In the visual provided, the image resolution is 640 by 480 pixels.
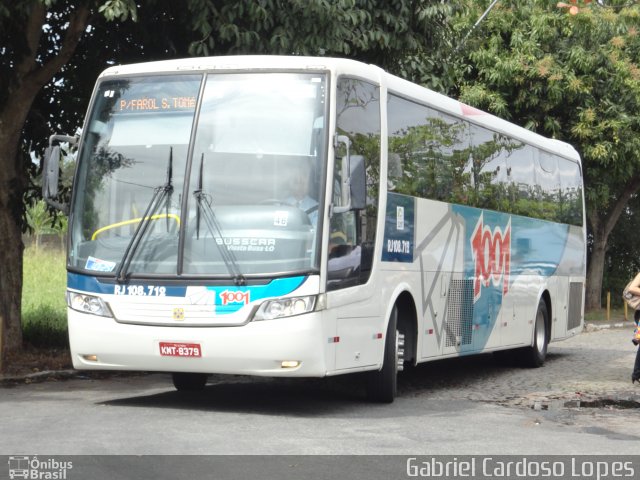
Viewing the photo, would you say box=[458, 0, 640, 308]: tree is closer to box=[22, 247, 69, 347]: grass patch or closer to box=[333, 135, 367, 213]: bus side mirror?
box=[22, 247, 69, 347]: grass patch

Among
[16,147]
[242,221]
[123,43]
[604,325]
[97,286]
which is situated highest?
[123,43]

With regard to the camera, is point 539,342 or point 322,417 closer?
point 322,417

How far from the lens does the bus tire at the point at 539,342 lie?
62.7 feet

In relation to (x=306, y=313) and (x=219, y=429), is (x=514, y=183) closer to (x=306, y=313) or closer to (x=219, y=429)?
(x=306, y=313)

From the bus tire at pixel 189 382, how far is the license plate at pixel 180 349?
7.50ft

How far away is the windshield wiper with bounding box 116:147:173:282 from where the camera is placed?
11609mm

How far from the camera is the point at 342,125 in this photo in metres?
11.9

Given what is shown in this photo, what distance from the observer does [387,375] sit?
504 inches

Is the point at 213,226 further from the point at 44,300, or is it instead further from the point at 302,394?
the point at 44,300

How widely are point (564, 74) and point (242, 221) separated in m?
19.6

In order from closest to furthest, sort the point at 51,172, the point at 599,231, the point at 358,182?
the point at 358,182 < the point at 51,172 < the point at 599,231

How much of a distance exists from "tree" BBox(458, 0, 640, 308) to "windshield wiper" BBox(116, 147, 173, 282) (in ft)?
59.9

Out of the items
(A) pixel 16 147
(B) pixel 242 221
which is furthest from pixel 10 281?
(B) pixel 242 221

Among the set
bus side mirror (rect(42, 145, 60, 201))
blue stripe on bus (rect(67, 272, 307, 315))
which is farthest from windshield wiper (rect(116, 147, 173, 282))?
bus side mirror (rect(42, 145, 60, 201))
